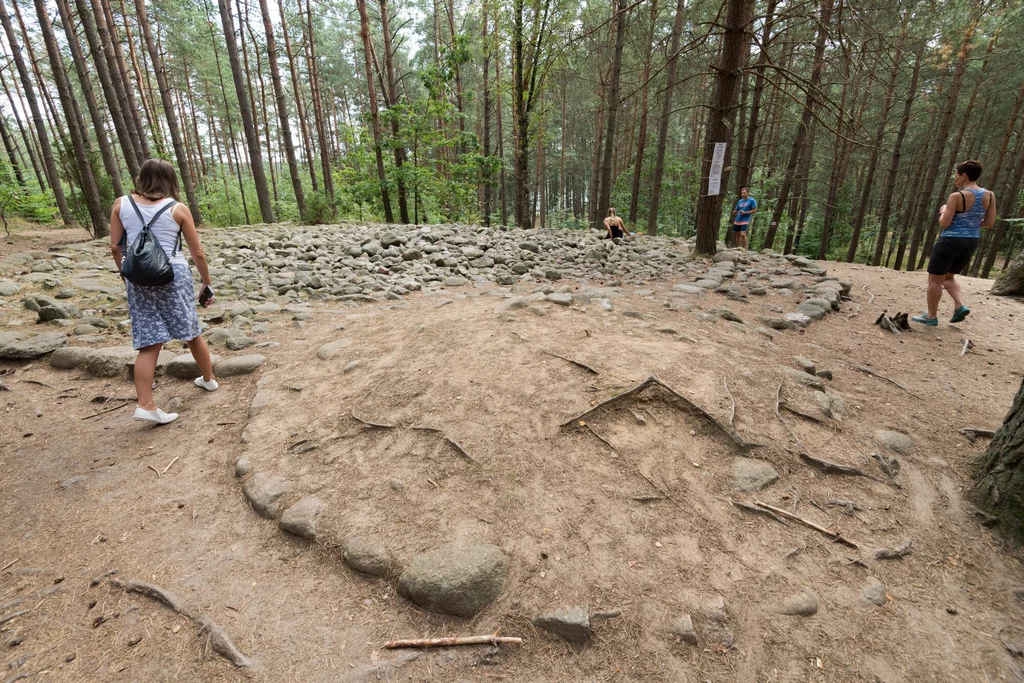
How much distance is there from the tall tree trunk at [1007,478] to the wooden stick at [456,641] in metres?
2.23

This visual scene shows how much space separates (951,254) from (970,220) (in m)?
0.35

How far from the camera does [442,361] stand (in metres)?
3.25

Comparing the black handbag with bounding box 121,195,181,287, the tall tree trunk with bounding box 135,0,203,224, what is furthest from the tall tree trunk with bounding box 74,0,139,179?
the black handbag with bounding box 121,195,181,287

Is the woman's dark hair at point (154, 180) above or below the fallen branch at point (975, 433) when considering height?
above

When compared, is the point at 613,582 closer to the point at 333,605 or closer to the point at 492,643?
the point at 492,643

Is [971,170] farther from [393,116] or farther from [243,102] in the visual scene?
[243,102]

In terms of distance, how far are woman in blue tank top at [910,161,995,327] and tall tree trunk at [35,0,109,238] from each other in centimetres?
1436

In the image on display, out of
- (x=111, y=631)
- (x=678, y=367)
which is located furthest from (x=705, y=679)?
(x=111, y=631)

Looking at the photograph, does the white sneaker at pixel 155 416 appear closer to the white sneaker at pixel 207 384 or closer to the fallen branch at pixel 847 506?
the white sneaker at pixel 207 384

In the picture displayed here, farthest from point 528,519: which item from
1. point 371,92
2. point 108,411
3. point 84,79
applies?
point 84,79

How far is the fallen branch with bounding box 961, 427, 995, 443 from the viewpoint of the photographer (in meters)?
2.63

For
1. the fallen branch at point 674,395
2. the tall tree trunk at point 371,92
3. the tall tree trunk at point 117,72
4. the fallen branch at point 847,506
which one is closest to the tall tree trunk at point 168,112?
the tall tree trunk at point 117,72

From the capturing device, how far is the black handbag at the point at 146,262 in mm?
2762

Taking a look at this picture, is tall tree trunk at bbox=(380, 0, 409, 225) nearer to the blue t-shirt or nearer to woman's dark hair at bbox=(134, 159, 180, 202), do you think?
the blue t-shirt
